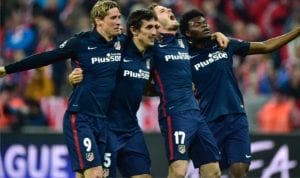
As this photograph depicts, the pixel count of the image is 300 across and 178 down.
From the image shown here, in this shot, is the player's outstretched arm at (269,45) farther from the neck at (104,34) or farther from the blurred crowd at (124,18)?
the blurred crowd at (124,18)

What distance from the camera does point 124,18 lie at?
21328 mm

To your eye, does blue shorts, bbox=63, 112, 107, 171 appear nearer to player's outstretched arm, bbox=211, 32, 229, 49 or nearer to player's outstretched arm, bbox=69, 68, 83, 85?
player's outstretched arm, bbox=69, 68, 83, 85

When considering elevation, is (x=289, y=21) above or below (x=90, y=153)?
above

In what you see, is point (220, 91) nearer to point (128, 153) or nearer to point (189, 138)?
point (189, 138)

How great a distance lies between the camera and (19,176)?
17.0 meters

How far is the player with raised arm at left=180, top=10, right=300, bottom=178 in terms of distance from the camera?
1340 cm

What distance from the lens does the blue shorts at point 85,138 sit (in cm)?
1253

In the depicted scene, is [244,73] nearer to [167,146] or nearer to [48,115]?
[48,115]

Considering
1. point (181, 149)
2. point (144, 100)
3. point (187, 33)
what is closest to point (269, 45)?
point (187, 33)

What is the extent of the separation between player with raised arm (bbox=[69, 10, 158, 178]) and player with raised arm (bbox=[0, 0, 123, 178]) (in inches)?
5.6

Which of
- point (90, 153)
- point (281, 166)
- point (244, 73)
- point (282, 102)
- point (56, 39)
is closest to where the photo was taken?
point (90, 153)

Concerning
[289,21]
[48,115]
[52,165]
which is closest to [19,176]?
[52,165]

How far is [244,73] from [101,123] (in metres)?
7.62

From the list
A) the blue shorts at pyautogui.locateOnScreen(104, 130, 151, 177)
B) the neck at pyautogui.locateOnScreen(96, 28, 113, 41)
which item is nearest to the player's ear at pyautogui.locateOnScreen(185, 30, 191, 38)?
the neck at pyautogui.locateOnScreen(96, 28, 113, 41)
